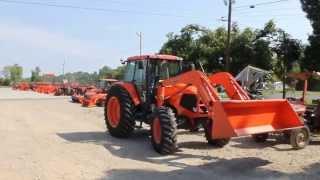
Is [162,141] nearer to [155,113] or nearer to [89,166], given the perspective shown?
[155,113]

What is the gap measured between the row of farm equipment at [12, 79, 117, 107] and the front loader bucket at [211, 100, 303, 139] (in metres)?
14.4

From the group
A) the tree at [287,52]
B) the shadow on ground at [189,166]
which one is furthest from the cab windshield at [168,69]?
the tree at [287,52]

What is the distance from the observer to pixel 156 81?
14992mm

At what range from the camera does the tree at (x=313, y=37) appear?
28727 mm

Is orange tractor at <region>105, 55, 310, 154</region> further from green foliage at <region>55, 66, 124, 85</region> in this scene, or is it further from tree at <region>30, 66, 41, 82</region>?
tree at <region>30, 66, 41, 82</region>

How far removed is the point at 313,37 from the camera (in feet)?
101

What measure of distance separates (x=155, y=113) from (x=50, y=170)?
138 inches

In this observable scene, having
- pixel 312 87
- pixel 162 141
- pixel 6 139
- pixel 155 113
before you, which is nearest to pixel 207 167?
pixel 162 141

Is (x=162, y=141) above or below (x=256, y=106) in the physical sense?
below

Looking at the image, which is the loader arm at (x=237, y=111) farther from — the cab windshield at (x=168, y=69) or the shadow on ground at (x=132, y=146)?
the cab windshield at (x=168, y=69)

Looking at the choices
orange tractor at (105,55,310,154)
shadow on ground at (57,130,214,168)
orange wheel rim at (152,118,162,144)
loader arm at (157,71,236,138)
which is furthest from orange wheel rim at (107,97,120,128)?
orange wheel rim at (152,118,162,144)

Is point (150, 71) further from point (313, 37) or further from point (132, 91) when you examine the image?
point (313, 37)

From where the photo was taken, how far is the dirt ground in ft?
33.3

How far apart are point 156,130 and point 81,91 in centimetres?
3396
